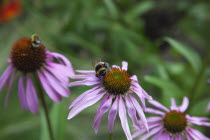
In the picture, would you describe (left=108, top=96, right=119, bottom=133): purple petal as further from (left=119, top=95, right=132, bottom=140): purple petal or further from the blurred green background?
the blurred green background

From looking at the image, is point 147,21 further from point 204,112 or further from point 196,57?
point 204,112

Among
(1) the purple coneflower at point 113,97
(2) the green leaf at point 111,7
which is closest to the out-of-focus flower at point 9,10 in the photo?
(2) the green leaf at point 111,7

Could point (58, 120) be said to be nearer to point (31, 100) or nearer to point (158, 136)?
point (31, 100)

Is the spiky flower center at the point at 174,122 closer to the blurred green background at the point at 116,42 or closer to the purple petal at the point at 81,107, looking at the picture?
the purple petal at the point at 81,107

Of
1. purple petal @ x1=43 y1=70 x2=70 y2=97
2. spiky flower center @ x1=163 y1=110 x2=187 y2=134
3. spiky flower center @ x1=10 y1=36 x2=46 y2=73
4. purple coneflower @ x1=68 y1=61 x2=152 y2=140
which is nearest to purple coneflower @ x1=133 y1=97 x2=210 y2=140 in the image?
spiky flower center @ x1=163 y1=110 x2=187 y2=134

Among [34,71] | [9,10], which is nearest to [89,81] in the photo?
[34,71]

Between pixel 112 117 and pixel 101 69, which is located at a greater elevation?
pixel 101 69

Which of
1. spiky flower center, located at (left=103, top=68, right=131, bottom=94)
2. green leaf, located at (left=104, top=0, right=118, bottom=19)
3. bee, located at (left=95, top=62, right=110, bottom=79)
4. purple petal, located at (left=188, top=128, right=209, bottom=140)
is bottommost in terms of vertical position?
purple petal, located at (left=188, top=128, right=209, bottom=140)

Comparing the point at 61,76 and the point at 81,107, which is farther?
the point at 61,76
